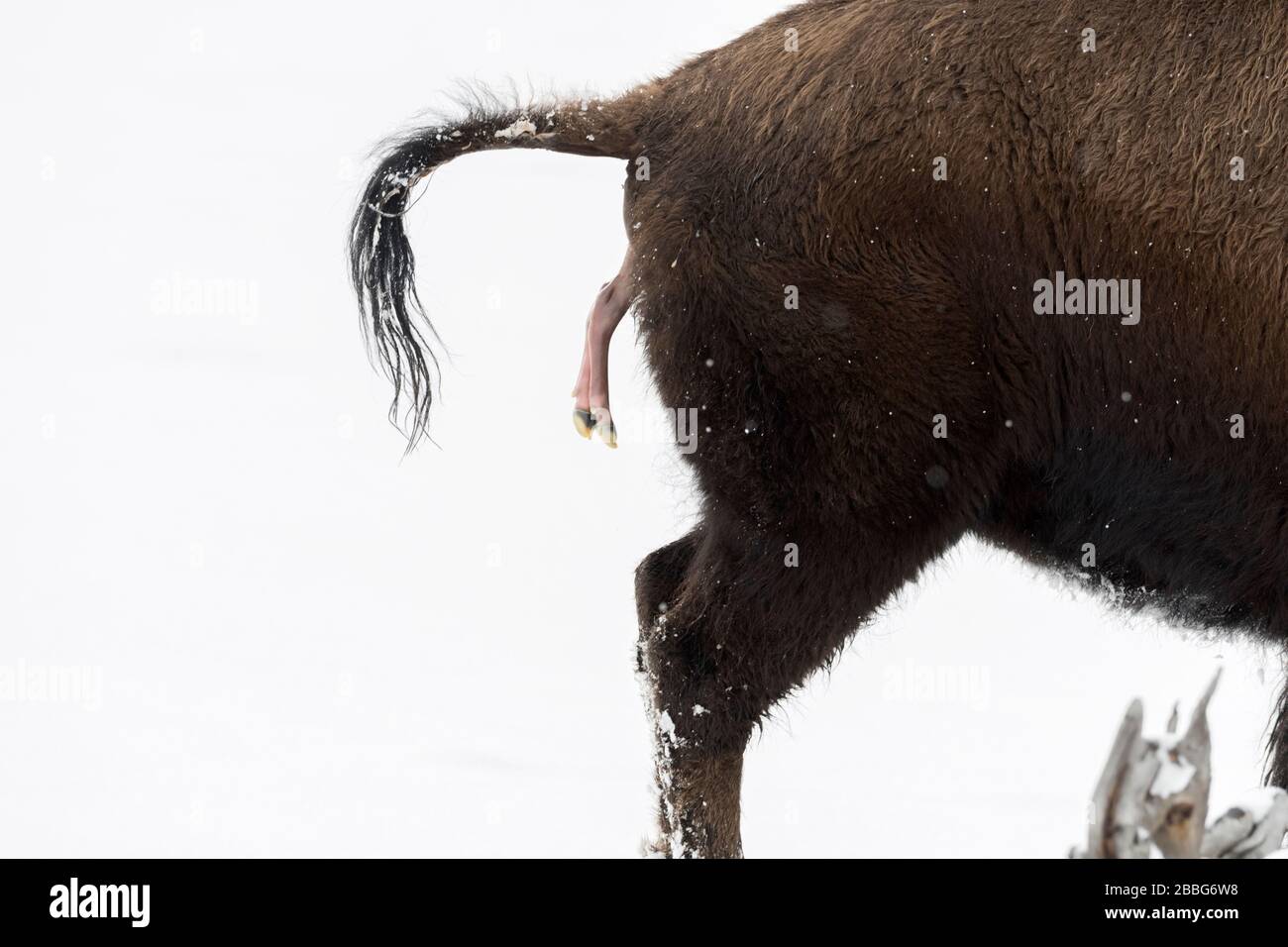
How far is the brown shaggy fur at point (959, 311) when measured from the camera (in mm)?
3154

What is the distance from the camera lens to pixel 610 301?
12.7ft

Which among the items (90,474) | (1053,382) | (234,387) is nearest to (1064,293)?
(1053,382)

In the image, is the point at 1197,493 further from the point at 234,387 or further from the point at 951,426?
the point at 234,387

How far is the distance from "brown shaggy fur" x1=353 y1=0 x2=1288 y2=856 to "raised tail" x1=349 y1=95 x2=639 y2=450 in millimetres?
145

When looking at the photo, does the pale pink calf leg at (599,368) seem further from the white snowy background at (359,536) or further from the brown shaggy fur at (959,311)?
the brown shaggy fur at (959,311)

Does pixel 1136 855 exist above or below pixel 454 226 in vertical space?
below

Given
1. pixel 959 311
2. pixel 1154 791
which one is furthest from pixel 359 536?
pixel 1154 791

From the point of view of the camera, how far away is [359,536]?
283 inches

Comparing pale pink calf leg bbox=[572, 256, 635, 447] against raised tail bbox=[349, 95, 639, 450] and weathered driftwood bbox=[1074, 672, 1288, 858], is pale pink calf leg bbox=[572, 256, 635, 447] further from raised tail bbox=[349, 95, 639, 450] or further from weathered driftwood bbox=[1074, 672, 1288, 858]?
weathered driftwood bbox=[1074, 672, 1288, 858]

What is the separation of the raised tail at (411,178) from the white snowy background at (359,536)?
0.84ft

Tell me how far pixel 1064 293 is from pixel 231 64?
1077 centimetres

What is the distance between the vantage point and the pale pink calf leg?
3836 millimetres

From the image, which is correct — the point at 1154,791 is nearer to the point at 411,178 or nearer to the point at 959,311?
the point at 959,311
